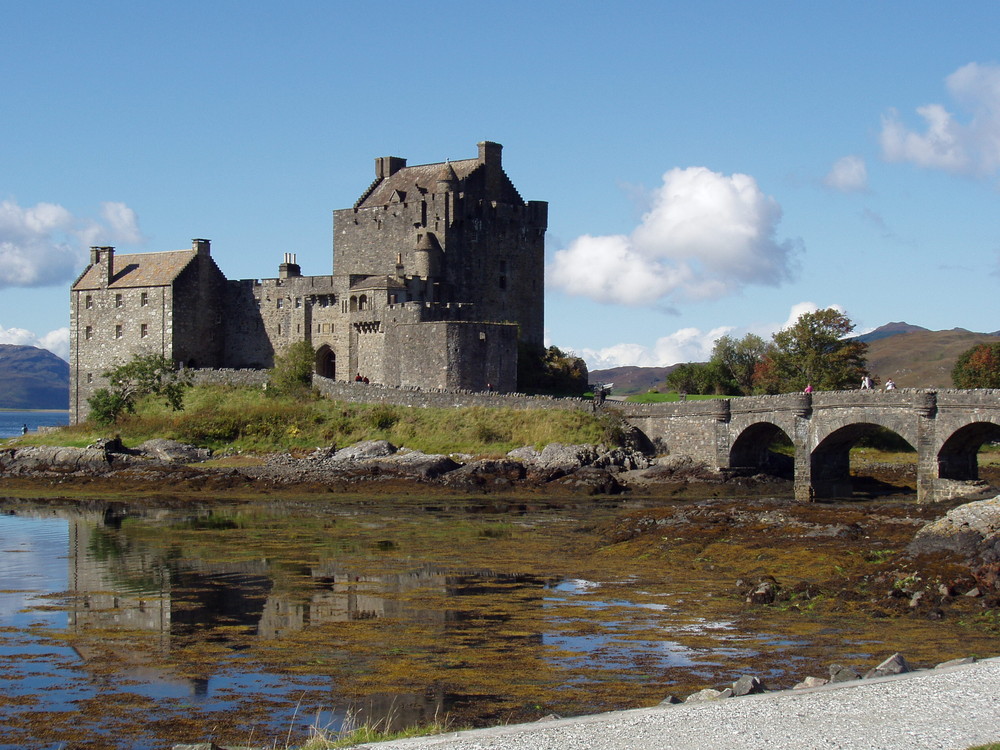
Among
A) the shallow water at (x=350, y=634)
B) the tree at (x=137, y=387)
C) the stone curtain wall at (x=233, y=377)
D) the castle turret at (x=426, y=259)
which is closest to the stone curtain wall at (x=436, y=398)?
the stone curtain wall at (x=233, y=377)

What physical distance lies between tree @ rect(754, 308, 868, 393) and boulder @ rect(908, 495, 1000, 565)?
129 feet

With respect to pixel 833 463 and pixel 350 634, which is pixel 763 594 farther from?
pixel 833 463

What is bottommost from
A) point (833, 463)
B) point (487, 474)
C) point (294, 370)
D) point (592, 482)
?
point (592, 482)

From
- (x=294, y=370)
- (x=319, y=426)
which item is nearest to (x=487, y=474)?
(x=319, y=426)

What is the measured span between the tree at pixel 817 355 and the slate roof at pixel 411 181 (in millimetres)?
19112

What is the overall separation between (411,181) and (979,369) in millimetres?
33381

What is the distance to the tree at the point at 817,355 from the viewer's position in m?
65.0

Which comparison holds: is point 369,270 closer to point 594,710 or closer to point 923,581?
point 923,581

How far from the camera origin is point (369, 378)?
206 feet

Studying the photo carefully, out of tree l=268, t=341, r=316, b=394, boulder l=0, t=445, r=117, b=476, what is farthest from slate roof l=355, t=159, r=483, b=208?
boulder l=0, t=445, r=117, b=476

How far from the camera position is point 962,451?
132ft

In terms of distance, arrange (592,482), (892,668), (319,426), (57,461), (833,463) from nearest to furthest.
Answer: (892,668) → (833,463) → (592,482) → (57,461) → (319,426)

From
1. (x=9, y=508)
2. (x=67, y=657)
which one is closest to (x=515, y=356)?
(x=9, y=508)

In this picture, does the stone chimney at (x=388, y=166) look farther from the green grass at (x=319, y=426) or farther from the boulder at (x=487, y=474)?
the boulder at (x=487, y=474)
